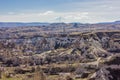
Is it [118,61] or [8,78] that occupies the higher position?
[118,61]

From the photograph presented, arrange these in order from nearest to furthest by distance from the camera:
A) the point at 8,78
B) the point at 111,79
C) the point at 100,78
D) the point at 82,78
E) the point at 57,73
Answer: the point at 100,78 < the point at 111,79 < the point at 82,78 < the point at 8,78 < the point at 57,73

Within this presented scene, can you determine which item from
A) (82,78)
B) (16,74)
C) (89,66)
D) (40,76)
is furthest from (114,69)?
(16,74)

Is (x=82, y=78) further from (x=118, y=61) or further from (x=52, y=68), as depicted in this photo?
(x=52, y=68)

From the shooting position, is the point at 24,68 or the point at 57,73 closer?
the point at 57,73

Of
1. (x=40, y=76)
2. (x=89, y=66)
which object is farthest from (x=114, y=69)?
(x=89, y=66)

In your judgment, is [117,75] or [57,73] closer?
[117,75]

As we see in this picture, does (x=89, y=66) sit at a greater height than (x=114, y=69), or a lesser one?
lesser

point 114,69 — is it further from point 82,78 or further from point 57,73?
point 57,73

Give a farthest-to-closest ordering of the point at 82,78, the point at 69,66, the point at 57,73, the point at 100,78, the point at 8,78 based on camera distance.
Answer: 1. the point at 69,66
2. the point at 57,73
3. the point at 8,78
4. the point at 82,78
5. the point at 100,78

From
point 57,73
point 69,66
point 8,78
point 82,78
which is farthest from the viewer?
point 69,66
